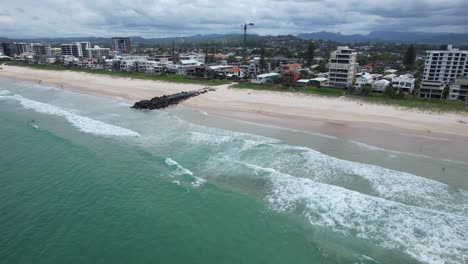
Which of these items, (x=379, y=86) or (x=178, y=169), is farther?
(x=379, y=86)

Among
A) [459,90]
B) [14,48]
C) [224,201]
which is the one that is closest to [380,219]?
[224,201]

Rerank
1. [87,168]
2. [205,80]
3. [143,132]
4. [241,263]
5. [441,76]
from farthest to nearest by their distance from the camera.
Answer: [205,80], [441,76], [143,132], [87,168], [241,263]

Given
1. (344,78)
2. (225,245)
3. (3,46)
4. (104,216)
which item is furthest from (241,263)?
(3,46)

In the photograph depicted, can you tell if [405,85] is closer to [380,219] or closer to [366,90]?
[366,90]

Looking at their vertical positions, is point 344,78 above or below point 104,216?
above

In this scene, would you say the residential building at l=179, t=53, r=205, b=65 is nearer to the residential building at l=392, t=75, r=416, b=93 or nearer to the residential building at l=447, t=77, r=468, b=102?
the residential building at l=392, t=75, r=416, b=93

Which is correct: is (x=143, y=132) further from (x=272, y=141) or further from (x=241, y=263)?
(x=241, y=263)

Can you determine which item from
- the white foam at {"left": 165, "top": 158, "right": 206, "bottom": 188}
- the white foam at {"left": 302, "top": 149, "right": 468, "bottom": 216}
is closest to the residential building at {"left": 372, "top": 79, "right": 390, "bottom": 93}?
the white foam at {"left": 302, "top": 149, "right": 468, "bottom": 216}
